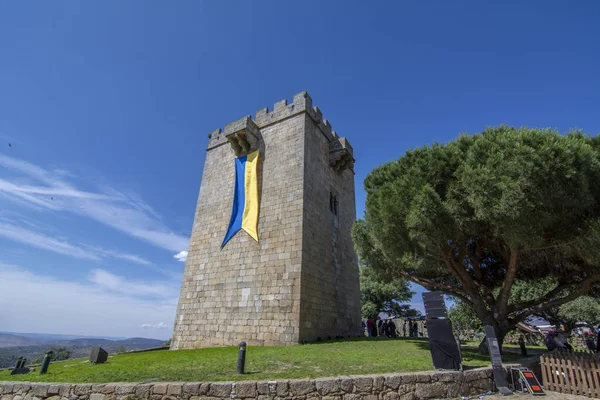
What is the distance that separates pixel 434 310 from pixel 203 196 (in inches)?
525

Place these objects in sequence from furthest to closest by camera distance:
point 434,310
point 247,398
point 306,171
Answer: point 306,171 < point 434,310 < point 247,398

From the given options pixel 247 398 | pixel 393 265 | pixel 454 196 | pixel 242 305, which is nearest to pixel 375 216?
pixel 393 265

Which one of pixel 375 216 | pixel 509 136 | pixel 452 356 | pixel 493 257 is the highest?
pixel 509 136

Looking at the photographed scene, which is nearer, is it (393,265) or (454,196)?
(454,196)

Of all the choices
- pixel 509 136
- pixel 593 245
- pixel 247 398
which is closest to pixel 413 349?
pixel 593 245

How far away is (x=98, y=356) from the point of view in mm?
9711

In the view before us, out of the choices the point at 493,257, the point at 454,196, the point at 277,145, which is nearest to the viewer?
the point at 454,196

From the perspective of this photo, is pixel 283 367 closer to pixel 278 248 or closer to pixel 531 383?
pixel 531 383

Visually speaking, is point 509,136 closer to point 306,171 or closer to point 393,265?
point 393,265

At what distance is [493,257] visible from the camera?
12.4 meters

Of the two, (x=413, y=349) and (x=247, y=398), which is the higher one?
(x=413, y=349)

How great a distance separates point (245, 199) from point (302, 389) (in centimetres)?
1060

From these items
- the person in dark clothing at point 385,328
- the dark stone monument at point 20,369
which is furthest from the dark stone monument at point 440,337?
the dark stone monument at point 20,369

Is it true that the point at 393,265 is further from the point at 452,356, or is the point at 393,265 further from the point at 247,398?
the point at 247,398
